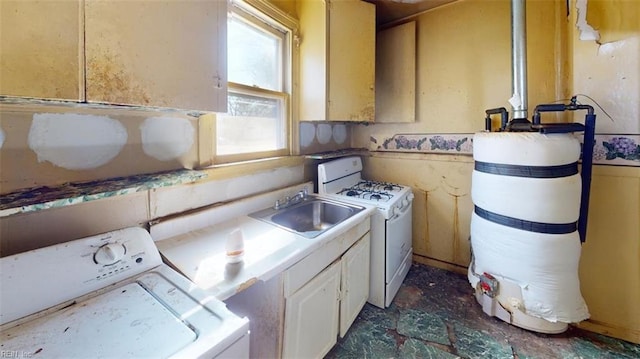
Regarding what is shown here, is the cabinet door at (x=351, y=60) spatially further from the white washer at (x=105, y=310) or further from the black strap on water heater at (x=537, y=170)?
the white washer at (x=105, y=310)

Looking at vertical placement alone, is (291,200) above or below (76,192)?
below

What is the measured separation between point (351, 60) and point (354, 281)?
5.61ft

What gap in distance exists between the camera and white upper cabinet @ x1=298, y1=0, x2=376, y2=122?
6.55ft

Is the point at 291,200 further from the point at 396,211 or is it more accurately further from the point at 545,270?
the point at 545,270

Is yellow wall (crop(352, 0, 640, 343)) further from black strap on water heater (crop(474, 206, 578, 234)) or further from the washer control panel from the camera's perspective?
the washer control panel

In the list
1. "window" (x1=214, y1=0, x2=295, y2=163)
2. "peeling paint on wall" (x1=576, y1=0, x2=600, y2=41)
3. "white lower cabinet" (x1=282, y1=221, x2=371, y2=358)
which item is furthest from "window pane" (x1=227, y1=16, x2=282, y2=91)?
"peeling paint on wall" (x1=576, y1=0, x2=600, y2=41)

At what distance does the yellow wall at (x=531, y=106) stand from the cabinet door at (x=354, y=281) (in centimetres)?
104

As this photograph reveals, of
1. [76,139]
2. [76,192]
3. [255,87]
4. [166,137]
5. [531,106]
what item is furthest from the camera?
[531,106]

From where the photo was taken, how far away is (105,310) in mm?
819

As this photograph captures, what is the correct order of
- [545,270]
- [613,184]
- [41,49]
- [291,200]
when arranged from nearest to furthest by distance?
[41,49], [545,270], [613,184], [291,200]

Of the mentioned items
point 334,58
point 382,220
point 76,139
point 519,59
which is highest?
point 334,58

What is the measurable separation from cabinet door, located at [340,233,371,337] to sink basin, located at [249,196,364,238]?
9.6 inches

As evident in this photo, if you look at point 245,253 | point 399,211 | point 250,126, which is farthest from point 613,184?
point 250,126

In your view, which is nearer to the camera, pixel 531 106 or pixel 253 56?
pixel 253 56
